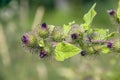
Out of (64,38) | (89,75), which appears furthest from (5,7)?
(64,38)

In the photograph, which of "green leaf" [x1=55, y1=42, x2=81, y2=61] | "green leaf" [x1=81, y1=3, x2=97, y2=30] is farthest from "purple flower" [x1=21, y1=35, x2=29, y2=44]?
"green leaf" [x1=81, y1=3, x2=97, y2=30]

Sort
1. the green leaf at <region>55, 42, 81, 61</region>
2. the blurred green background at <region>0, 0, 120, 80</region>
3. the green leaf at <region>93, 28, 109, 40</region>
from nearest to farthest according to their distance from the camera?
1. the green leaf at <region>55, 42, 81, 61</region>
2. the green leaf at <region>93, 28, 109, 40</region>
3. the blurred green background at <region>0, 0, 120, 80</region>

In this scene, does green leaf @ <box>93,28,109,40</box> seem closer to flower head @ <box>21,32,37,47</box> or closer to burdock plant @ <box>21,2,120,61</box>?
burdock plant @ <box>21,2,120,61</box>

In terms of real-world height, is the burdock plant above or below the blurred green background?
below

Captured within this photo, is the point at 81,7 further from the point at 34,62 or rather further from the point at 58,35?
the point at 58,35

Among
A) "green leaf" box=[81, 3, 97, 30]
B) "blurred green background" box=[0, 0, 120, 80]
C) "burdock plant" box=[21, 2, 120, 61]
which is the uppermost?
"blurred green background" box=[0, 0, 120, 80]

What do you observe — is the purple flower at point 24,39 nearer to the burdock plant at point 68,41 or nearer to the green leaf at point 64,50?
the burdock plant at point 68,41

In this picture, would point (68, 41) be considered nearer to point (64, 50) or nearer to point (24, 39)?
point (64, 50)

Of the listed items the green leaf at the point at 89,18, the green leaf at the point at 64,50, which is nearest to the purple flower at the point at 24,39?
the green leaf at the point at 64,50
